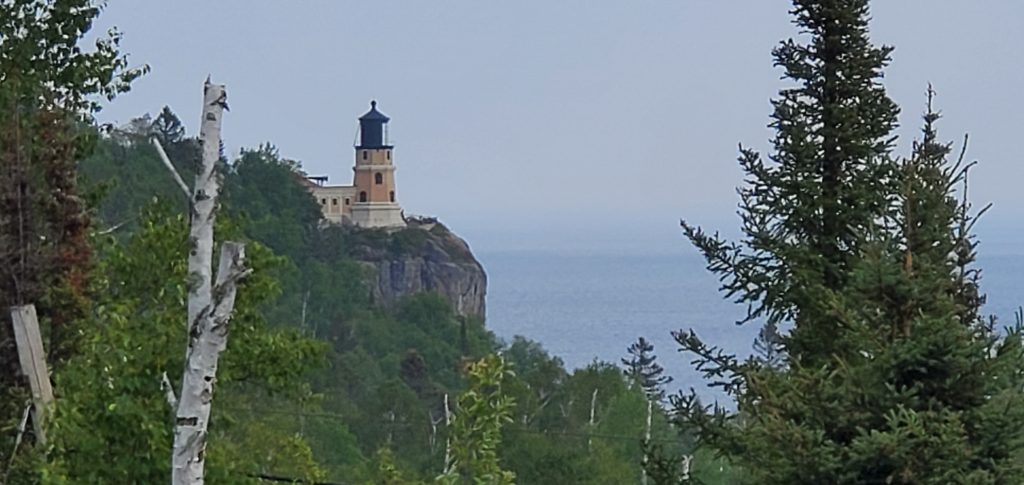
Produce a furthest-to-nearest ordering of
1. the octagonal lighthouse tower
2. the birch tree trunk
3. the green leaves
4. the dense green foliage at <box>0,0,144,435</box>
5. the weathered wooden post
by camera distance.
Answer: the octagonal lighthouse tower < the dense green foliage at <box>0,0,144,435</box> < the weathered wooden post < the green leaves < the birch tree trunk

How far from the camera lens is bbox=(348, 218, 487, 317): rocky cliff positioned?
5984 cm

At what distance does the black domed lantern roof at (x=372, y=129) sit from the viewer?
69875mm

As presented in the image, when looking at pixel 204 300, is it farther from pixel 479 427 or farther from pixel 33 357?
pixel 33 357

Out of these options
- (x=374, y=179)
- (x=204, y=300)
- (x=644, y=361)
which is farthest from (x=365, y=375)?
(x=204, y=300)

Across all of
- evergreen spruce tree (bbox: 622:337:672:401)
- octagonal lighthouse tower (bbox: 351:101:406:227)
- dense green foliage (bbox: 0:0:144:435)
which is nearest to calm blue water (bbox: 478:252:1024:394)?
evergreen spruce tree (bbox: 622:337:672:401)

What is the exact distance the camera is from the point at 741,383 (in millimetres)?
7445

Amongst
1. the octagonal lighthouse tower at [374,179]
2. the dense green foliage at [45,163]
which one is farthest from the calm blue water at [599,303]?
→ the dense green foliage at [45,163]

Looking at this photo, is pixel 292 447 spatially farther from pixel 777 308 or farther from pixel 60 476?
pixel 777 308

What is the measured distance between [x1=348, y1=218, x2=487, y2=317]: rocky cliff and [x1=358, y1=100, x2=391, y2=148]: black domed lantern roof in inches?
177

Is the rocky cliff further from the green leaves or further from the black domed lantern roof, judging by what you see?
the green leaves

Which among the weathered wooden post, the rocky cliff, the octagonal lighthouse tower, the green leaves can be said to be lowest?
the green leaves

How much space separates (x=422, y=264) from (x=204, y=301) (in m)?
59.1

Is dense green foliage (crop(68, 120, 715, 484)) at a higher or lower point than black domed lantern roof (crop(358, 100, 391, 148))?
lower

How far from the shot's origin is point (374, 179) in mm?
70188
